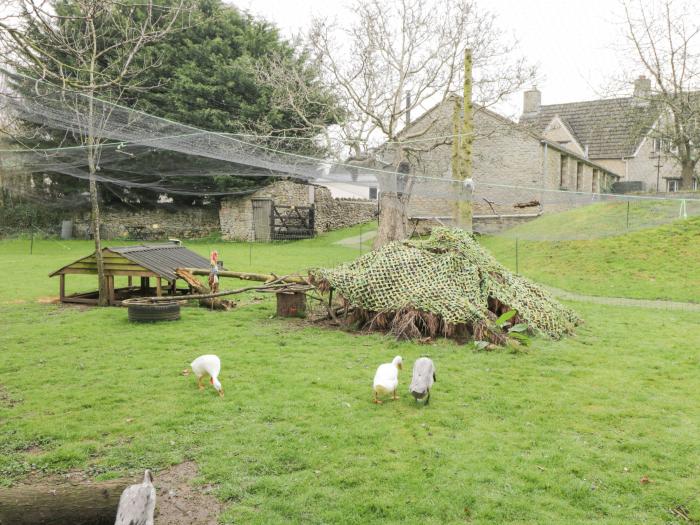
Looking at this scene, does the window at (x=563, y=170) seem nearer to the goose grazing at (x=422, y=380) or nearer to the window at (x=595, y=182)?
the window at (x=595, y=182)

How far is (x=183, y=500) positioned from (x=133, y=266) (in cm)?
702

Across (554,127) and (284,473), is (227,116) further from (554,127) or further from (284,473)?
(284,473)

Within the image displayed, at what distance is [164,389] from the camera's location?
5.59 meters

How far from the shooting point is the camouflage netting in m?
7.76

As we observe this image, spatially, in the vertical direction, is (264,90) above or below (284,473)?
above

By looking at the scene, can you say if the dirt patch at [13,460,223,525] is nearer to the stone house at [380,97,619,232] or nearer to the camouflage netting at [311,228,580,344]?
the camouflage netting at [311,228,580,344]

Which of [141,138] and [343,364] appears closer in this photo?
[343,364]

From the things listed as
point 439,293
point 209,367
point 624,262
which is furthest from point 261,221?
point 209,367

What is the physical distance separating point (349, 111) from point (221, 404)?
15349 millimetres

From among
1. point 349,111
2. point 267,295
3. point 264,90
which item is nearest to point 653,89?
point 349,111

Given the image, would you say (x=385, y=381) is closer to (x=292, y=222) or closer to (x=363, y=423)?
(x=363, y=423)

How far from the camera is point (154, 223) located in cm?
2609

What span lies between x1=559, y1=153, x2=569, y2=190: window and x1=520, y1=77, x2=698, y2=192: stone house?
182 inches

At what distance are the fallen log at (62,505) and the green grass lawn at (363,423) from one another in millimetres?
639
